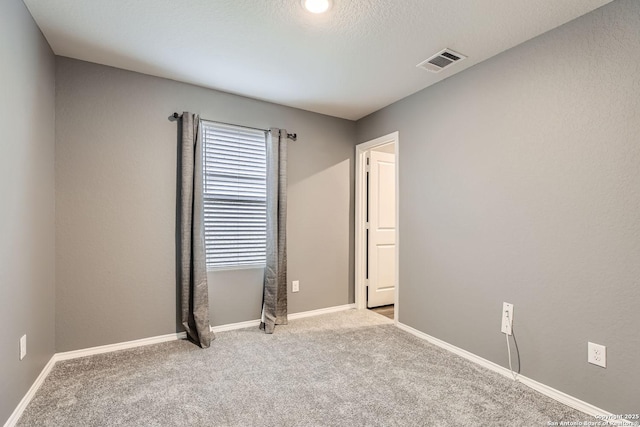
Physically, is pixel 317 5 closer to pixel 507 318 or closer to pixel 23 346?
pixel 507 318

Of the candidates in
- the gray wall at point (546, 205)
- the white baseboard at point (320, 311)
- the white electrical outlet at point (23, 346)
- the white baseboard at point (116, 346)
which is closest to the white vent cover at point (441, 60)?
the gray wall at point (546, 205)

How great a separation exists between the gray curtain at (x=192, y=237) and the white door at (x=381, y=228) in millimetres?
2028

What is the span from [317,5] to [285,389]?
2390 mm

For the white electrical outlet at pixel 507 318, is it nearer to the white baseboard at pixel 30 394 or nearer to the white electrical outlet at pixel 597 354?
the white electrical outlet at pixel 597 354

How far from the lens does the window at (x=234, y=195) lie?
300cm

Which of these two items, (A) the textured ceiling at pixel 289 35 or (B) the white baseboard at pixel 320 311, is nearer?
(A) the textured ceiling at pixel 289 35

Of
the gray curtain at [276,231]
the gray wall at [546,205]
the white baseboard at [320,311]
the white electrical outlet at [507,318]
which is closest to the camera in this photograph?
the gray wall at [546,205]

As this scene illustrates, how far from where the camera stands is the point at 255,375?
2203 mm

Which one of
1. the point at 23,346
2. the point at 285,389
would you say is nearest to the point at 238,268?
the point at 285,389

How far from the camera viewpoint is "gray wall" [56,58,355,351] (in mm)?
2424

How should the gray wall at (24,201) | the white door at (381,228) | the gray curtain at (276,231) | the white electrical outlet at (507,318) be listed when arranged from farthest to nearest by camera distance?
the white door at (381,228) → the gray curtain at (276,231) → the white electrical outlet at (507,318) → the gray wall at (24,201)

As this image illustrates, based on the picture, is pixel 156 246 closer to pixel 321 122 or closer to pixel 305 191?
pixel 305 191

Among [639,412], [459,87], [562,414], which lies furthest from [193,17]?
[639,412]

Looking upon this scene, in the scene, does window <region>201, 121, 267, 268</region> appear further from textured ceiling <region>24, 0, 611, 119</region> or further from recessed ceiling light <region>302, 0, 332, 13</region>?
recessed ceiling light <region>302, 0, 332, 13</region>
